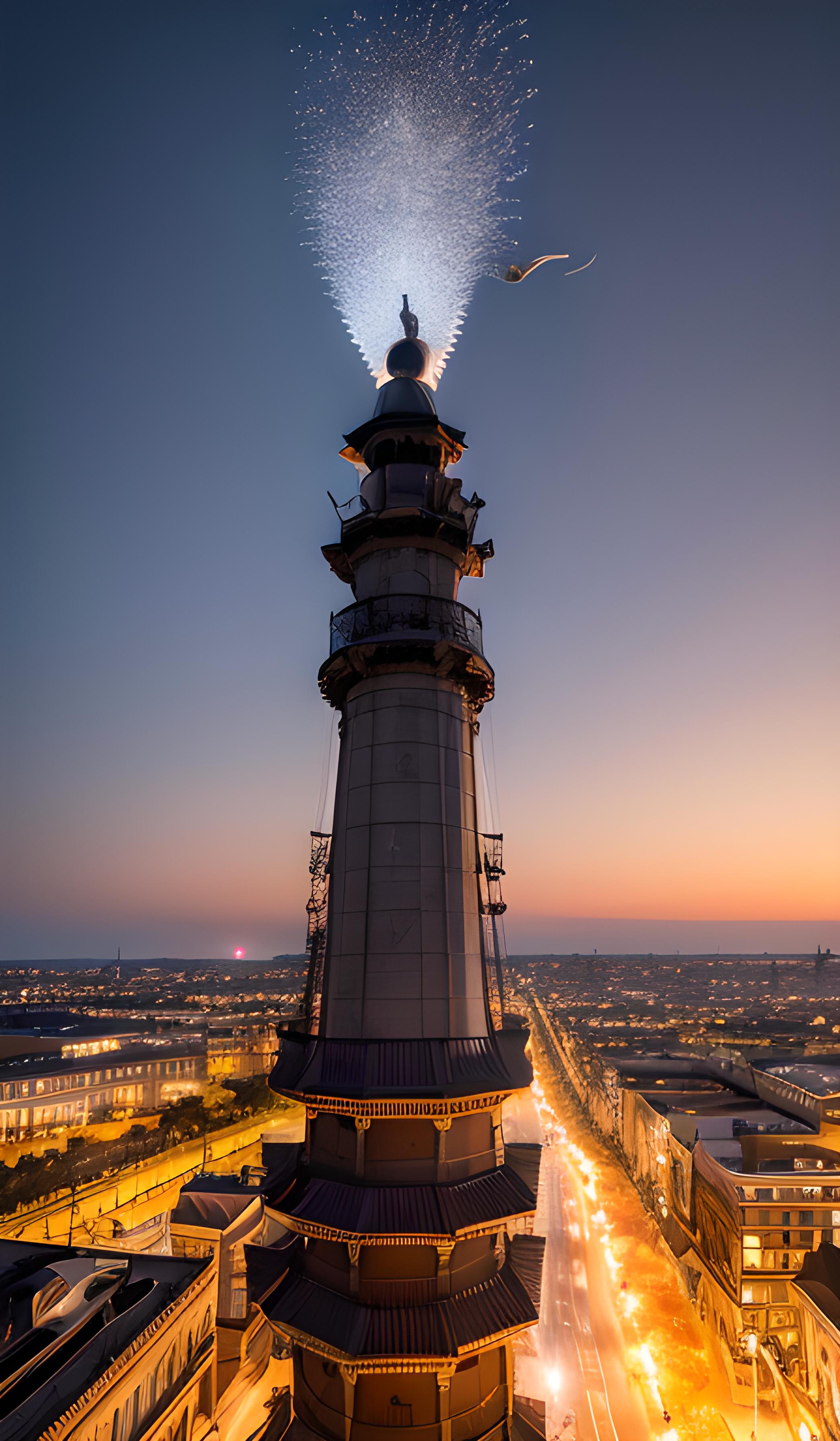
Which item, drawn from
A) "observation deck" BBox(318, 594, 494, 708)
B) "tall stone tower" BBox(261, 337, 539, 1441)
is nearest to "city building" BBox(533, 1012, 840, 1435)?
"tall stone tower" BBox(261, 337, 539, 1441)

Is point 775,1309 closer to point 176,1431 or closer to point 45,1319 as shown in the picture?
point 176,1431

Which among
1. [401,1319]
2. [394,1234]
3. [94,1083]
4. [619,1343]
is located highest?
[394,1234]

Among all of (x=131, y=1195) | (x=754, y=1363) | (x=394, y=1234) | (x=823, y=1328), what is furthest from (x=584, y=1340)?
(x=394, y=1234)

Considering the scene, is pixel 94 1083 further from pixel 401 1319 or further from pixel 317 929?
pixel 401 1319

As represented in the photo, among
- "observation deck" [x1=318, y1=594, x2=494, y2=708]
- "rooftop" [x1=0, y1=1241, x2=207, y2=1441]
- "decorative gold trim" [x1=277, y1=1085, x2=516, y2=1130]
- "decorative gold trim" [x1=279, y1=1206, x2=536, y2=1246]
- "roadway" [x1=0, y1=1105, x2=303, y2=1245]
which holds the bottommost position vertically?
"roadway" [x1=0, y1=1105, x2=303, y2=1245]

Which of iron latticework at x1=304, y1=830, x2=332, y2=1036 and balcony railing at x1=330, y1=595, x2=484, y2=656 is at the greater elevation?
balcony railing at x1=330, y1=595, x2=484, y2=656

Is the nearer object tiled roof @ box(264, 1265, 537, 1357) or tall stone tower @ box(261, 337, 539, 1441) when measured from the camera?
tiled roof @ box(264, 1265, 537, 1357)

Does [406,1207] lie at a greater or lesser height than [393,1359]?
greater

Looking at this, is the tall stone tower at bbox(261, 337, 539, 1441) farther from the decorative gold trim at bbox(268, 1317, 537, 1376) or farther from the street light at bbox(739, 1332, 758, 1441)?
the street light at bbox(739, 1332, 758, 1441)
